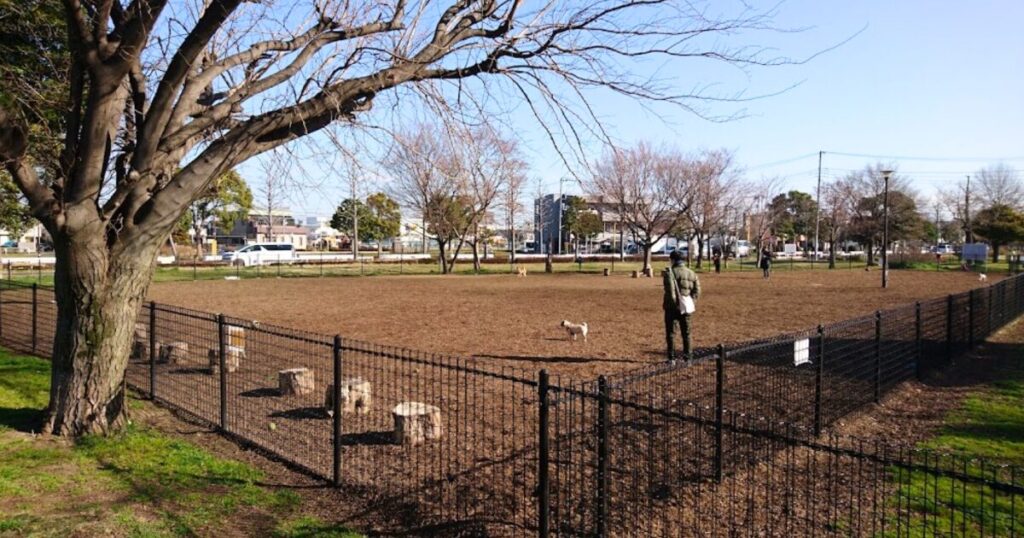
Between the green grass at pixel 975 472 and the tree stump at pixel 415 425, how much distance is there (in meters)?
3.87

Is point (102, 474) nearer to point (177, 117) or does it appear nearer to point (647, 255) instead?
point (177, 117)

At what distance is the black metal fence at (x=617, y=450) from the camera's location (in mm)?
4672

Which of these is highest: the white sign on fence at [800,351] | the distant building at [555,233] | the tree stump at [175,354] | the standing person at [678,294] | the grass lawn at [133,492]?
the distant building at [555,233]

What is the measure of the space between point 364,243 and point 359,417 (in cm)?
10275

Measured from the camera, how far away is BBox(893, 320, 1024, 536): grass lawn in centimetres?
445

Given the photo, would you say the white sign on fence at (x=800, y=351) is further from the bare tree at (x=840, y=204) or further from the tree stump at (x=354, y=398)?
the bare tree at (x=840, y=204)

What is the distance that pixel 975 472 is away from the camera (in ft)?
19.1

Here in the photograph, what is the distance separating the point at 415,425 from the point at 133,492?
2358 mm

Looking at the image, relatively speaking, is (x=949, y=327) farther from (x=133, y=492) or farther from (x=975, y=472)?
(x=133, y=492)

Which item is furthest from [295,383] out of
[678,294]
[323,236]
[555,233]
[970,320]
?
[323,236]

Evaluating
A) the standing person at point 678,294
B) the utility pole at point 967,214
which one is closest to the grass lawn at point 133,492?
the standing person at point 678,294

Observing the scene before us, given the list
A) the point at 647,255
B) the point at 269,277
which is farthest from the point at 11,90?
the point at 647,255

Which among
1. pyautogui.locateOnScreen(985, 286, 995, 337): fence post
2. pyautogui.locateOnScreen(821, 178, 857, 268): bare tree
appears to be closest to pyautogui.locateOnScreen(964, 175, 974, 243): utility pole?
pyautogui.locateOnScreen(821, 178, 857, 268): bare tree

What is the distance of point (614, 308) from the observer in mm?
21062
